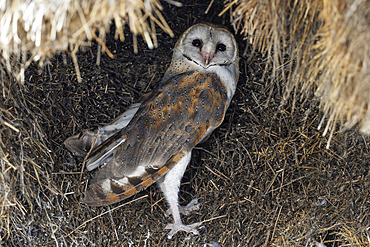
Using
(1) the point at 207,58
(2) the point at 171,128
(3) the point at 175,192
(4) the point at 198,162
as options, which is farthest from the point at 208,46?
(3) the point at 175,192

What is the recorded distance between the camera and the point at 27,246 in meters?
1.96

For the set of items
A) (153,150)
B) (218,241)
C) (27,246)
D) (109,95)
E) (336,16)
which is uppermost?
(336,16)

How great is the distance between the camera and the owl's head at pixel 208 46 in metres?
1.99

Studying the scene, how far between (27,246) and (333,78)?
154 centimetres

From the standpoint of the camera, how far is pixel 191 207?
2162 millimetres

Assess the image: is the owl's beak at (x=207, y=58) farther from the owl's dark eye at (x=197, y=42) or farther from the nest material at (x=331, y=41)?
the nest material at (x=331, y=41)

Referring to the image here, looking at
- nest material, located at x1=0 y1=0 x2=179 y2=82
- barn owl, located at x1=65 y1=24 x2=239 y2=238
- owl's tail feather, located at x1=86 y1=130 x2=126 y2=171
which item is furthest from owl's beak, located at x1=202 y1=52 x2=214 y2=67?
nest material, located at x1=0 y1=0 x2=179 y2=82

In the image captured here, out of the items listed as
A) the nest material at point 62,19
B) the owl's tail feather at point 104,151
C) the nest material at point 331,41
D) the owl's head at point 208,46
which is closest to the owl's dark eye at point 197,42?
the owl's head at point 208,46

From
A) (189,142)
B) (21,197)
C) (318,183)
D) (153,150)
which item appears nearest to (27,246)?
(21,197)

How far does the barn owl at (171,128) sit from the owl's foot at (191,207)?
0.29 feet

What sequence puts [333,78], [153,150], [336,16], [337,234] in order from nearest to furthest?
[336,16], [333,78], [153,150], [337,234]

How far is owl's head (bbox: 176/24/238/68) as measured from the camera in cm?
199

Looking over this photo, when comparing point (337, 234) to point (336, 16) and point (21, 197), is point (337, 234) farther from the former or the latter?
point (21, 197)

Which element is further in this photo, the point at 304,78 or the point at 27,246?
the point at 27,246
